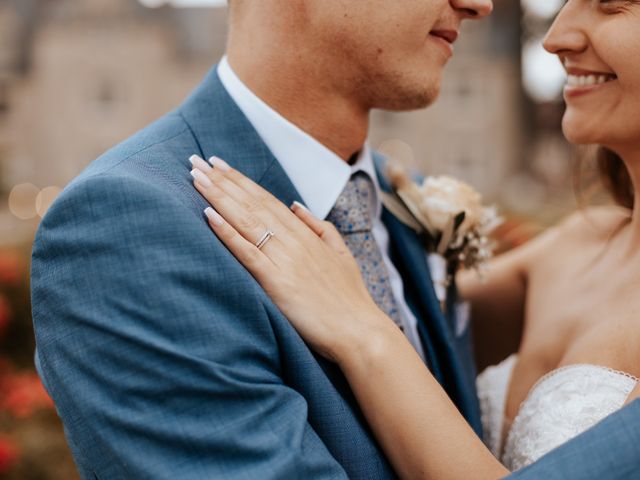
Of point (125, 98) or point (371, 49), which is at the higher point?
point (371, 49)

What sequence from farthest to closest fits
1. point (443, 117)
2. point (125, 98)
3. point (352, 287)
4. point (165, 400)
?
point (443, 117)
point (125, 98)
point (352, 287)
point (165, 400)

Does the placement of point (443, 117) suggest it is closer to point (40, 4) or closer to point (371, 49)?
point (40, 4)

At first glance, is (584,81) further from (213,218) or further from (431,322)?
(213,218)

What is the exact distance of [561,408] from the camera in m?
2.23

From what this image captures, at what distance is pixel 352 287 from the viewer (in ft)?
6.70

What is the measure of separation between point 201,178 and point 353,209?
591mm

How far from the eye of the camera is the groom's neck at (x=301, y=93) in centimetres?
236

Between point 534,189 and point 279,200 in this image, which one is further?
point 534,189

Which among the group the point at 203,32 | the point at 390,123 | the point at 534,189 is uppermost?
the point at 203,32

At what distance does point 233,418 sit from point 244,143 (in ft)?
2.74

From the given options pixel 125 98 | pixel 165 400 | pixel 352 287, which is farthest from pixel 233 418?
pixel 125 98

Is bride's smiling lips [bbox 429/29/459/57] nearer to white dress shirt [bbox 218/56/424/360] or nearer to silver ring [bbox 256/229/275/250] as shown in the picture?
white dress shirt [bbox 218/56/424/360]

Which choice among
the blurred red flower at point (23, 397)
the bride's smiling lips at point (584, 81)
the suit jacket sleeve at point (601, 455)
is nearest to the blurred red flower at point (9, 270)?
the blurred red flower at point (23, 397)

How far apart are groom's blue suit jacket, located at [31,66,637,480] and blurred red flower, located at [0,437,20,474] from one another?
237 centimetres
